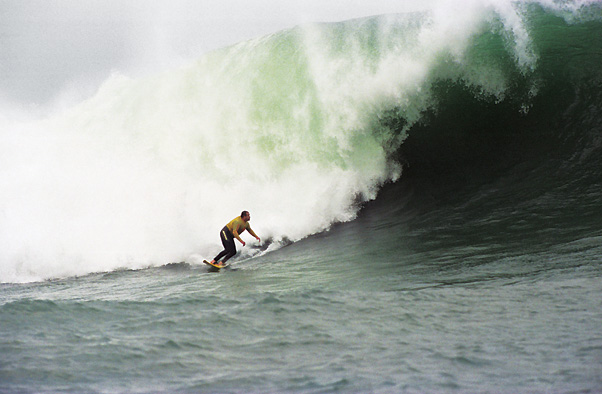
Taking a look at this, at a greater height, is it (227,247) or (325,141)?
(325,141)

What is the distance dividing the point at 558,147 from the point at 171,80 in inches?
362

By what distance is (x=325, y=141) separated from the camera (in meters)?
12.4

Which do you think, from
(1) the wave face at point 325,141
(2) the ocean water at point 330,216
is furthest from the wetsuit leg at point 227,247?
(1) the wave face at point 325,141

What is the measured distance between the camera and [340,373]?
4461mm

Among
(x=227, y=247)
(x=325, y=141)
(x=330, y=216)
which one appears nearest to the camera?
(x=227, y=247)

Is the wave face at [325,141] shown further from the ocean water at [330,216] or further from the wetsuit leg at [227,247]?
the wetsuit leg at [227,247]

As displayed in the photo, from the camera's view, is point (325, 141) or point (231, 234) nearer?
point (231, 234)

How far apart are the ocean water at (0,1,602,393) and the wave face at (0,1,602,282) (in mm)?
51

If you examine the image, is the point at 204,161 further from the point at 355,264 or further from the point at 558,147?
the point at 558,147

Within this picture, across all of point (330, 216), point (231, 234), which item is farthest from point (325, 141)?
point (231, 234)

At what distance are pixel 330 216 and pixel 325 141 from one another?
5.89ft

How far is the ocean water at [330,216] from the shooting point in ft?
15.7

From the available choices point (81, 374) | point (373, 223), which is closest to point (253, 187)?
point (373, 223)

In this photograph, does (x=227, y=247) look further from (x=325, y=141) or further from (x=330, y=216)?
(x=325, y=141)
